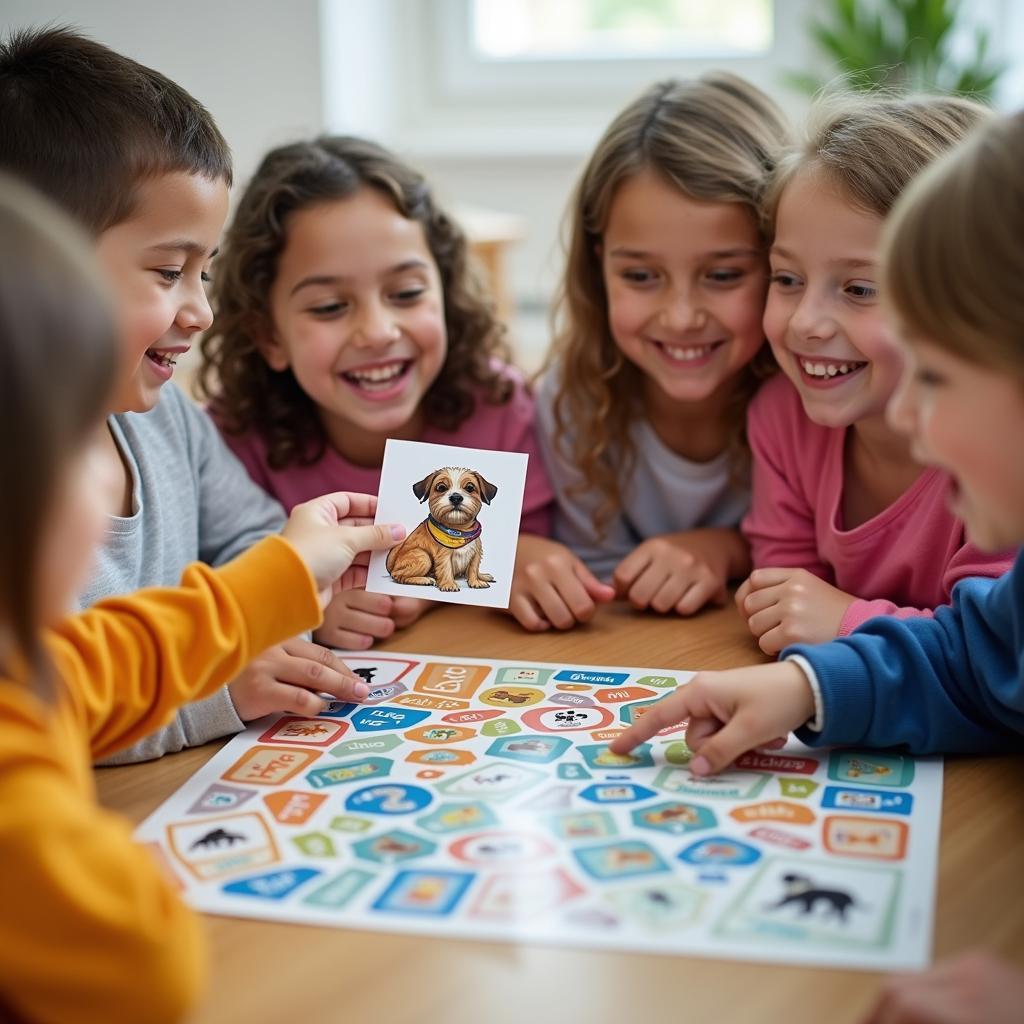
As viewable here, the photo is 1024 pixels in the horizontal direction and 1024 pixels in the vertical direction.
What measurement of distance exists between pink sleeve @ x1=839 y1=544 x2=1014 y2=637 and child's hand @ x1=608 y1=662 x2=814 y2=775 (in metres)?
0.19

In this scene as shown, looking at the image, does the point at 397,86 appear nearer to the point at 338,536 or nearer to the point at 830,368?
the point at 830,368

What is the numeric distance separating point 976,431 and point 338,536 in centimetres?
60

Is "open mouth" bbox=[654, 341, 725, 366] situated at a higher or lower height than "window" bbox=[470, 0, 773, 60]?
lower

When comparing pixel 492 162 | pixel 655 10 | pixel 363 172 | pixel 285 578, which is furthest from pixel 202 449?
pixel 655 10

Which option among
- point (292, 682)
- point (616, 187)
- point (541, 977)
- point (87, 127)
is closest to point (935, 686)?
point (541, 977)

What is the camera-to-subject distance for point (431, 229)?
70.2 inches

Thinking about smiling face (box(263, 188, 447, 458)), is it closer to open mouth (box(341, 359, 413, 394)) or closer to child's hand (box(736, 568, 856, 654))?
open mouth (box(341, 359, 413, 394))

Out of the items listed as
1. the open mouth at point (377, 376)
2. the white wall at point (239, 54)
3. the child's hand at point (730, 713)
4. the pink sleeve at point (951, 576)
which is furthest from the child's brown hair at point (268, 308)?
the white wall at point (239, 54)

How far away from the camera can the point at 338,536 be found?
1.20m

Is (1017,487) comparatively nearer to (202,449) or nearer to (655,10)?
(202,449)

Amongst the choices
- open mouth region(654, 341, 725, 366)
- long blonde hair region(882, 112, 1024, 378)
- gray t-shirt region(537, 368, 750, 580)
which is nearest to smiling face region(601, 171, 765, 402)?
open mouth region(654, 341, 725, 366)

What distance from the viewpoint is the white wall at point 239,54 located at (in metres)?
2.99

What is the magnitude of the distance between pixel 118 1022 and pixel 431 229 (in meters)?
1.29

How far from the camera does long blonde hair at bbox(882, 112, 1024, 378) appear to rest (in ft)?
2.72
